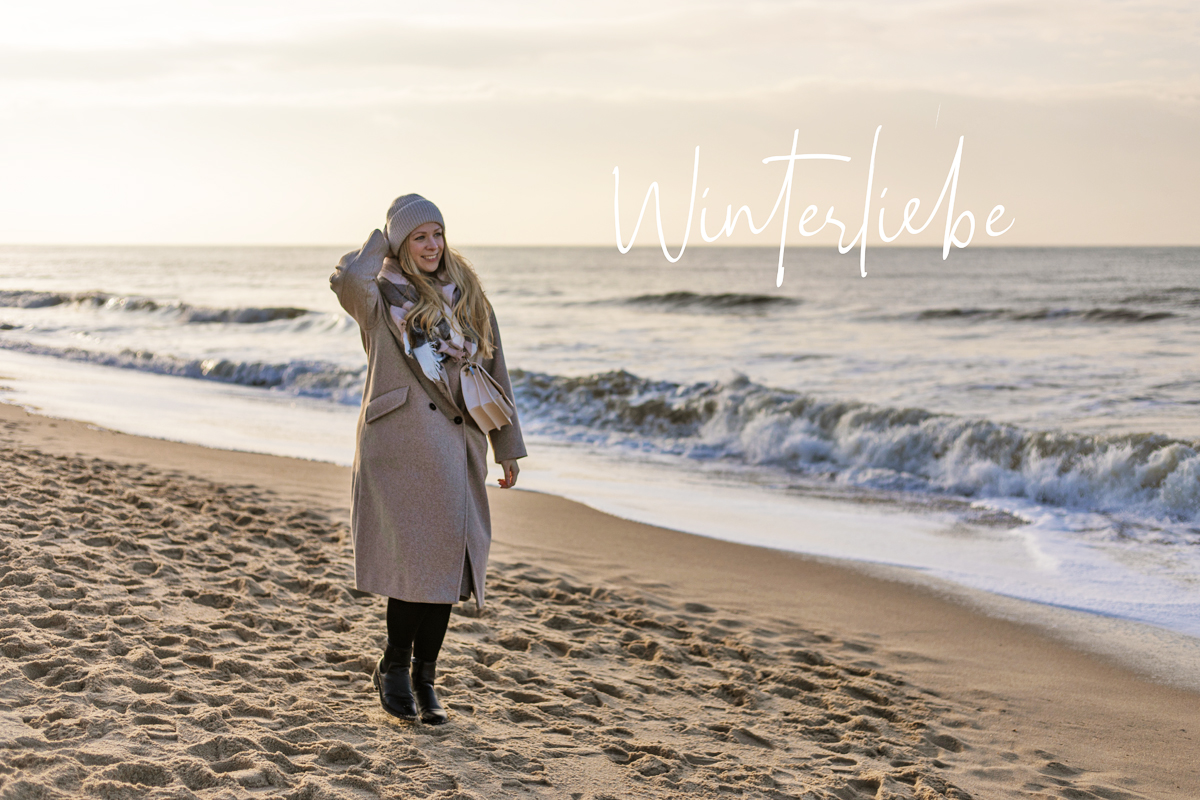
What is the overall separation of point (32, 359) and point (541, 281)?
3204 centimetres

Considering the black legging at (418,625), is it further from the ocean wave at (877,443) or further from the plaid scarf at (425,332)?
the ocean wave at (877,443)

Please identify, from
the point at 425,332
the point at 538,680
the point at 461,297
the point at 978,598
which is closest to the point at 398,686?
the point at 538,680

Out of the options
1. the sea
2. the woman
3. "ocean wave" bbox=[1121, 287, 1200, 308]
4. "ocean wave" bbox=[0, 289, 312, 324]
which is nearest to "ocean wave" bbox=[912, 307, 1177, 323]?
the sea

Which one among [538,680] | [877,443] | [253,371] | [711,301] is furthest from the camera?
[711,301]

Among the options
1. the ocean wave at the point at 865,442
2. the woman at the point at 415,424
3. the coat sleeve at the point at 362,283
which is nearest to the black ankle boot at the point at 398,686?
the woman at the point at 415,424

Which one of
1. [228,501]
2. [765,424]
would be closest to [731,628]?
[228,501]

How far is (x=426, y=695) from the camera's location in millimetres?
3309

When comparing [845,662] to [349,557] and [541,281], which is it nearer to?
[349,557]

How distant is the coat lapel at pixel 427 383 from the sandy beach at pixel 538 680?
112 centimetres

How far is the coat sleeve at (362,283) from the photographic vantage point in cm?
303

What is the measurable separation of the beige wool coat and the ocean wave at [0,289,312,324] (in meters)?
24.5

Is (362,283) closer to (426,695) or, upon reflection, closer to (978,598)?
(426,695)

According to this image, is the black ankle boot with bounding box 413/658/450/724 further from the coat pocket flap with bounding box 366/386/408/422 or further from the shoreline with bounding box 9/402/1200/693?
the shoreline with bounding box 9/402/1200/693

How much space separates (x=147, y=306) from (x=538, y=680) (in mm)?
29353
